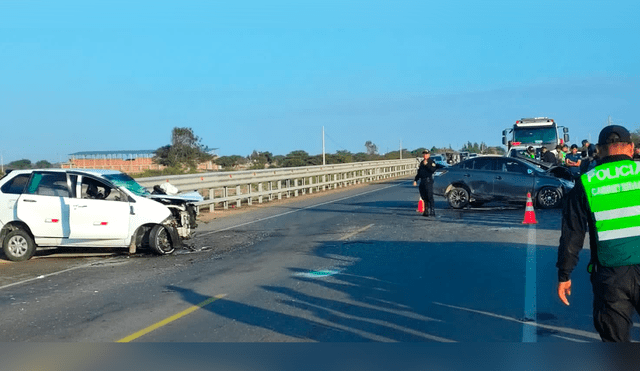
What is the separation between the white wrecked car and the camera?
43.3ft

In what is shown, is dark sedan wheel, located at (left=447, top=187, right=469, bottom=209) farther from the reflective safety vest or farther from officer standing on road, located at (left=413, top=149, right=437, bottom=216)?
the reflective safety vest

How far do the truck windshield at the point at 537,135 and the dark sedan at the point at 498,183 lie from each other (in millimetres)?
11543

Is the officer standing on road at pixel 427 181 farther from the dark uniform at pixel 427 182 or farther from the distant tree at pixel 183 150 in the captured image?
the distant tree at pixel 183 150

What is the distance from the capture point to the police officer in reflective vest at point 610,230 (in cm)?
429

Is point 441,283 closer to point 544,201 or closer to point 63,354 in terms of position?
point 63,354

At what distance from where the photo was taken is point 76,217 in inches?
520

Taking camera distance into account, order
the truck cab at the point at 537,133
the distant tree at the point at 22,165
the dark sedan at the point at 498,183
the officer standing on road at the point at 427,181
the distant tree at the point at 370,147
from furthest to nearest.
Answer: the distant tree at the point at 370,147 < the truck cab at the point at 537,133 < the dark sedan at the point at 498,183 < the officer standing on road at the point at 427,181 < the distant tree at the point at 22,165

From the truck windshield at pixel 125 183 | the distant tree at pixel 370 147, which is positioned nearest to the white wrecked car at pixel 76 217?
the truck windshield at pixel 125 183

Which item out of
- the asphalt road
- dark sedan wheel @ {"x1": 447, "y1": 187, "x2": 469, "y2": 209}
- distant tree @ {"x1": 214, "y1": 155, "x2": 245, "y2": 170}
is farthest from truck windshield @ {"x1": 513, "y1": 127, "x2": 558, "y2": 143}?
distant tree @ {"x1": 214, "y1": 155, "x2": 245, "y2": 170}

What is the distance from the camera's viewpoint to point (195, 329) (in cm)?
736

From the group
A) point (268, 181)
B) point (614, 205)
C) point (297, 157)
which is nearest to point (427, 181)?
point (268, 181)

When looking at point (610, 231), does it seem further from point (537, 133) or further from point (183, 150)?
point (183, 150)

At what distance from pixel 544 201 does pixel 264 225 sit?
8018 millimetres

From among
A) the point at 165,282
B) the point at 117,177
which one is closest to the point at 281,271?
the point at 165,282
